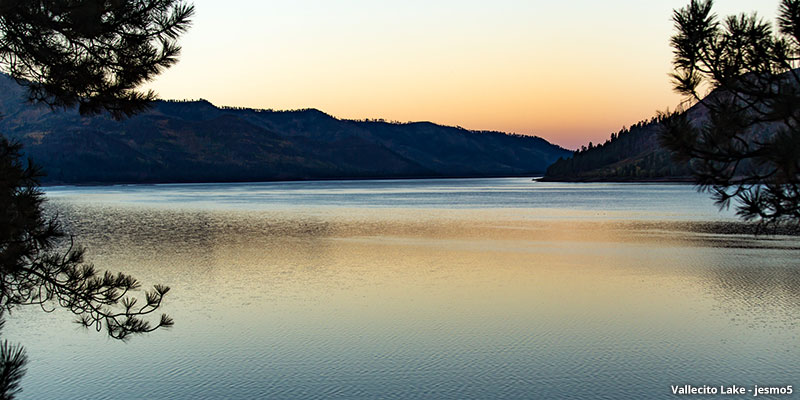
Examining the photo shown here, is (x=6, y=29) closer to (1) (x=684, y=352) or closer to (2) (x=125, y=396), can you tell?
(2) (x=125, y=396)

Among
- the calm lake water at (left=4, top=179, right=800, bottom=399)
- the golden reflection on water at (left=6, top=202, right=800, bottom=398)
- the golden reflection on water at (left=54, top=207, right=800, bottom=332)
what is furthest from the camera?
the golden reflection on water at (left=54, top=207, right=800, bottom=332)

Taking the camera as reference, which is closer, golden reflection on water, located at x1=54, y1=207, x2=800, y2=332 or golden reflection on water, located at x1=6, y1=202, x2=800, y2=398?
golden reflection on water, located at x1=6, y1=202, x2=800, y2=398

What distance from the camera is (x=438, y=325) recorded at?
52.2ft

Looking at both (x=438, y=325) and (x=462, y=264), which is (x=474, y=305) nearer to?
(x=438, y=325)

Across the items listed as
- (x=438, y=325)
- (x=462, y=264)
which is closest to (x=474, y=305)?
(x=438, y=325)

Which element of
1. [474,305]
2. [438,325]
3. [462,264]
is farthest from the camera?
[462,264]

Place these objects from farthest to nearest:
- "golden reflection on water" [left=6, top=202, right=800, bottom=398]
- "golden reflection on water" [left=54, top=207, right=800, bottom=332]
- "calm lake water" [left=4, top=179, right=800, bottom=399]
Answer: "golden reflection on water" [left=54, top=207, right=800, bottom=332] → "golden reflection on water" [left=6, top=202, right=800, bottom=398] → "calm lake water" [left=4, top=179, right=800, bottom=399]

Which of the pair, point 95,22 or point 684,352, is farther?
point 684,352

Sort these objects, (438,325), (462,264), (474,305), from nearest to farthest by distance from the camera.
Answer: (438,325), (474,305), (462,264)

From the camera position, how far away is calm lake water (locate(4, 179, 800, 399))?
11.9 metres

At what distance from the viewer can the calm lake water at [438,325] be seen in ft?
39.0

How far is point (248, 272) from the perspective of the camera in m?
24.4

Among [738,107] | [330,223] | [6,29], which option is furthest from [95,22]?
[330,223]

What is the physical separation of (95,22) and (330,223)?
39.1 meters
